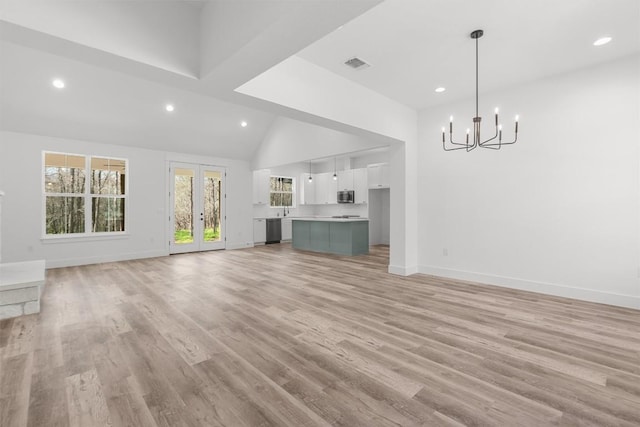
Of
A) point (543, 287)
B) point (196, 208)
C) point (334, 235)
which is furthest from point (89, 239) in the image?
point (543, 287)

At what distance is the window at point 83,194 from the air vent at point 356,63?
6.02 m

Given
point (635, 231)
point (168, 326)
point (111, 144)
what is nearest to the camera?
point (168, 326)

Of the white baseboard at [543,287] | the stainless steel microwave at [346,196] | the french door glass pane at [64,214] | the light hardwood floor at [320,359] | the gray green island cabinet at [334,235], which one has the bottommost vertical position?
the light hardwood floor at [320,359]

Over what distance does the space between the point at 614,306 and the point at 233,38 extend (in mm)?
4931

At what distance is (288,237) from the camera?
1046cm

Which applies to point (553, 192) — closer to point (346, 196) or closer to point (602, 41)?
point (602, 41)

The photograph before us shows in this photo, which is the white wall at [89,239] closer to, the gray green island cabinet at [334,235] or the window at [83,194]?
the window at [83,194]

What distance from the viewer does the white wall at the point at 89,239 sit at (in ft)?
18.2

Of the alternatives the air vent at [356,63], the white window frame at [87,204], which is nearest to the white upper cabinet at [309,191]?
the white window frame at [87,204]

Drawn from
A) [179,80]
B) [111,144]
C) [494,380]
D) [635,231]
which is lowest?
[494,380]

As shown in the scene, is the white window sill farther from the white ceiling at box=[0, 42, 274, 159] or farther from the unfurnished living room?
the white ceiling at box=[0, 42, 274, 159]

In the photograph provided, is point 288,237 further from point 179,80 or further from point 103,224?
point 179,80

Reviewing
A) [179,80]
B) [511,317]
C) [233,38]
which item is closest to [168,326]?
[179,80]

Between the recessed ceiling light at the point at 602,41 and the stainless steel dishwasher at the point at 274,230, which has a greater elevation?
the recessed ceiling light at the point at 602,41
